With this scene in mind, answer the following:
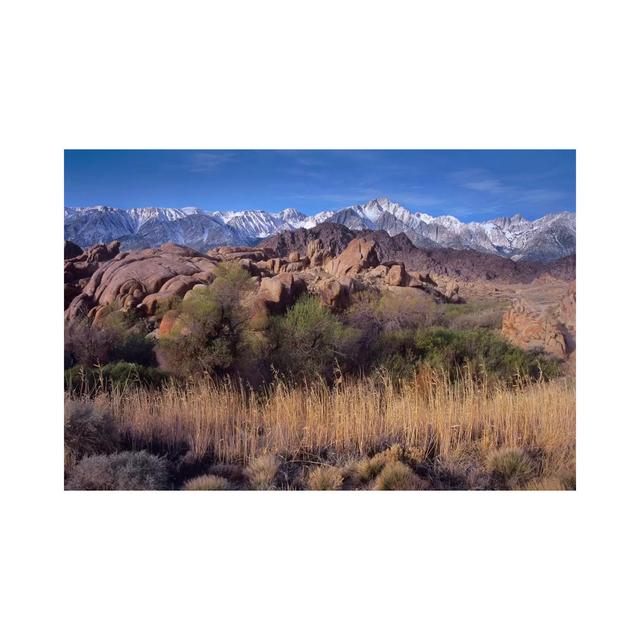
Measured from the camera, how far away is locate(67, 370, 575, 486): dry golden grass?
6.07m

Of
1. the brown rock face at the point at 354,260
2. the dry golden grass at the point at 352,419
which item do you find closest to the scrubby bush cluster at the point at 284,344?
the dry golden grass at the point at 352,419

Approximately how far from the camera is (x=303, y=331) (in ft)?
21.9

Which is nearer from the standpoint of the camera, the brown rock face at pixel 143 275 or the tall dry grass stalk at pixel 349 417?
the tall dry grass stalk at pixel 349 417

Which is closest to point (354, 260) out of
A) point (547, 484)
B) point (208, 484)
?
point (208, 484)

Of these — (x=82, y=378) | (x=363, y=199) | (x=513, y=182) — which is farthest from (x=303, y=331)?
(x=513, y=182)

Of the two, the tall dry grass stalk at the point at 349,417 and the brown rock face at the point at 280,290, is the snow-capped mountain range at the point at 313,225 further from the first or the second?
the tall dry grass stalk at the point at 349,417

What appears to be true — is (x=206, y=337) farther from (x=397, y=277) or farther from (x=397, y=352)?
(x=397, y=277)

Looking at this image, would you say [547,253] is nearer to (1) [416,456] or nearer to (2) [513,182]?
(2) [513,182]

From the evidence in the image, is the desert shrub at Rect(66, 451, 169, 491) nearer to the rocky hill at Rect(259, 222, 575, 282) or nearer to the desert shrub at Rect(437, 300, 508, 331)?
the rocky hill at Rect(259, 222, 575, 282)

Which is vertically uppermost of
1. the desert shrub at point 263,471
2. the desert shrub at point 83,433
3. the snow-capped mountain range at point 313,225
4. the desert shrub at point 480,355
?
the snow-capped mountain range at point 313,225

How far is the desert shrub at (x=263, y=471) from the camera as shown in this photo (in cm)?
571

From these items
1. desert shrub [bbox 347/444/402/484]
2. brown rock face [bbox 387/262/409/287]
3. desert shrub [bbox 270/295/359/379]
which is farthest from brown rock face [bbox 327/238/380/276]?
desert shrub [bbox 347/444/402/484]

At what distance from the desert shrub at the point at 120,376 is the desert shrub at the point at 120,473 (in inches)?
37.0
